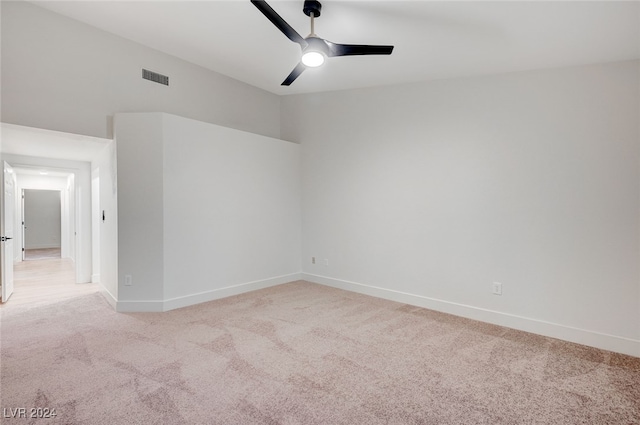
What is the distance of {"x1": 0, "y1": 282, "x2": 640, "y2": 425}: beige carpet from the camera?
193 cm

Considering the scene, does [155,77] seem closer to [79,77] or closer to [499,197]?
[79,77]

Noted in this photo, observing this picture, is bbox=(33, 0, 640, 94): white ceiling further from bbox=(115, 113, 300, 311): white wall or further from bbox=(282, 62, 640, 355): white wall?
bbox=(115, 113, 300, 311): white wall

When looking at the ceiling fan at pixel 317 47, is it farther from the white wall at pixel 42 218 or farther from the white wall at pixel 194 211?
the white wall at pixel 42 218

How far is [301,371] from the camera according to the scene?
2.41 m

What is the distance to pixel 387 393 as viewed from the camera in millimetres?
2131

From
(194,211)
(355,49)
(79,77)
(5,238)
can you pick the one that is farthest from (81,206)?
(355,49)

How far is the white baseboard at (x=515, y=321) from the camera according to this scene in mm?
2805

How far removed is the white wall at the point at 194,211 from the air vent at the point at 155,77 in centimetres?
76

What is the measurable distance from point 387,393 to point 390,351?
0.65 meters

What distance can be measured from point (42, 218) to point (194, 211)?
11.1m

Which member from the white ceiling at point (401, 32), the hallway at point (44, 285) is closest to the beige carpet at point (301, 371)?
the hallway at point (44, 285)

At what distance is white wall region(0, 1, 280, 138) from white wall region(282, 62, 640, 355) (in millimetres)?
2279

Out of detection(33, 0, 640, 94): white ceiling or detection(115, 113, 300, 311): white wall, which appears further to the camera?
detection(115, 113, 300, 311): white wall

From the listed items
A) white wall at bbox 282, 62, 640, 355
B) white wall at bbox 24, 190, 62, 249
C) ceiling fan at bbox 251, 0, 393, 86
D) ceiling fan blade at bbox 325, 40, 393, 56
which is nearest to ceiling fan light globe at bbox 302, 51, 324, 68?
ceiling fan at bbox 251, 0, 393, 86
